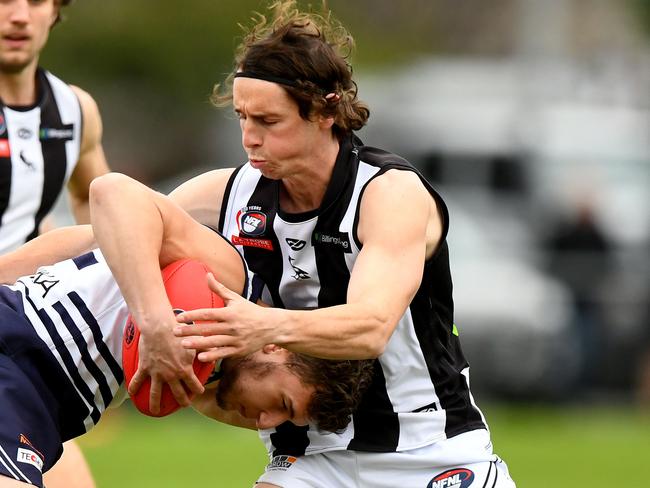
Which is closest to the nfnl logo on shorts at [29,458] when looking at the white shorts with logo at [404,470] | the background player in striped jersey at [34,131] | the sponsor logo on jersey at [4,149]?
the white shorts with logo at [404,470]

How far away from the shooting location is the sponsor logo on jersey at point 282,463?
6055mm

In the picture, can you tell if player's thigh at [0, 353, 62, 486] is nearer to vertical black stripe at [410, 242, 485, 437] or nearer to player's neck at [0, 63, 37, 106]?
vertical black stripe at [410, 242, 485, 437]

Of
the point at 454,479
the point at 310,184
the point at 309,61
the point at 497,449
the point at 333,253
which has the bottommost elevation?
the point at 497,449

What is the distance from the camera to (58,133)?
735cm

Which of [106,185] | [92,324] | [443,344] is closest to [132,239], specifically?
[106,185]

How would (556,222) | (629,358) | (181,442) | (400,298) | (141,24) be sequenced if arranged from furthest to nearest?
(141,24) < (556,222) < (629,358) < (181,442) < (400,298)

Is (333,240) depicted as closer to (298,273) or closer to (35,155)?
(298,273)

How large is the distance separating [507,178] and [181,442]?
9.66 m

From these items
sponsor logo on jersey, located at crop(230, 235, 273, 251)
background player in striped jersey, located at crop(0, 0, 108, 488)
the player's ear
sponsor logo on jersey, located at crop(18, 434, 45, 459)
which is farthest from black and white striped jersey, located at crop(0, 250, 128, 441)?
background player in striped jersey, located at crop(0, 0, 108, 488)

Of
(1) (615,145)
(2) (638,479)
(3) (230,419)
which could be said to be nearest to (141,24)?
(1) (615,145)

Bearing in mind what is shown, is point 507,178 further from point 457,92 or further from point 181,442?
point 181,442

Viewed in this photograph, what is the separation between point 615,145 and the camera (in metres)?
22.9

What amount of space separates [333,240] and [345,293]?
230 mm

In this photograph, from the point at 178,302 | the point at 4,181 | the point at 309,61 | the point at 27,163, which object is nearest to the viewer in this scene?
the point at 178,302
